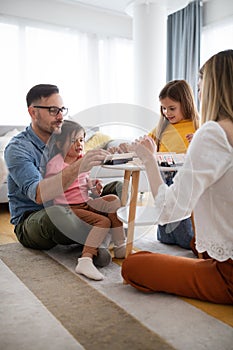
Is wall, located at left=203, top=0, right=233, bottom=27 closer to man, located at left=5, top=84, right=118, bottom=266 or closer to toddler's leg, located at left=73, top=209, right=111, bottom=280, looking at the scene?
man, located at left=5, top=84, right=118, bottom=266

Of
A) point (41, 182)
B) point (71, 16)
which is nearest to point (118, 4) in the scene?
point (71, 16)

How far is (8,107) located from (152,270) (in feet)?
10.8

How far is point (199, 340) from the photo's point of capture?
963mm

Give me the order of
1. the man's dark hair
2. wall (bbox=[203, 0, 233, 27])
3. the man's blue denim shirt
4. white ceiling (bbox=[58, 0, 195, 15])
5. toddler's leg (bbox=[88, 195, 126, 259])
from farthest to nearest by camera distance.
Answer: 1. wall (bbox=[203, 0, 233, 27])
2. white ceiling (bbox=[58, 0, 195, 15])
3. the man's dark hair
4. toddler's leg (bbox=[88, 195, 126, 259])
5. the man's blue denim shirt

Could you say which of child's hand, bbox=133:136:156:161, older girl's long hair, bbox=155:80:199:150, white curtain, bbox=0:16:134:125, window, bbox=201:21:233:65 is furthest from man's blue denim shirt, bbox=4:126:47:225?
window, bbox=201:21:233:65

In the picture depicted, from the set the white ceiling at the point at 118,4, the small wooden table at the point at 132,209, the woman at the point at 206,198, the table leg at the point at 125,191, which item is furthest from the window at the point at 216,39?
the woman at the point at 206,198

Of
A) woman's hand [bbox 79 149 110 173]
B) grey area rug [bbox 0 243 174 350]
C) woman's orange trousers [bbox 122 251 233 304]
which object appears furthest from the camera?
woman's hand [bbox 79 149 110 173]

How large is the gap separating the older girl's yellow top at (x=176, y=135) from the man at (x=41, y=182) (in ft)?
1.40

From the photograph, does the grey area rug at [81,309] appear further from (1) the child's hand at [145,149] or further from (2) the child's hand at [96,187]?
(1) the child's hand at [145,149]

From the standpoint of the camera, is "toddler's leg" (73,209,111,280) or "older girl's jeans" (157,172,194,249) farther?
"older girl's jeans" (157,172,194,249)

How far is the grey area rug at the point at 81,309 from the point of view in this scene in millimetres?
956

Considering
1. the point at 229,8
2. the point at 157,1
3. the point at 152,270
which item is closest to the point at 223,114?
the point at 152,270

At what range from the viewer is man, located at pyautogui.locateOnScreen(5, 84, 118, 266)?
4.88 ft

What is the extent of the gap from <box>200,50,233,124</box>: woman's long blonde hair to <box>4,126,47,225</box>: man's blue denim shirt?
817 mm
